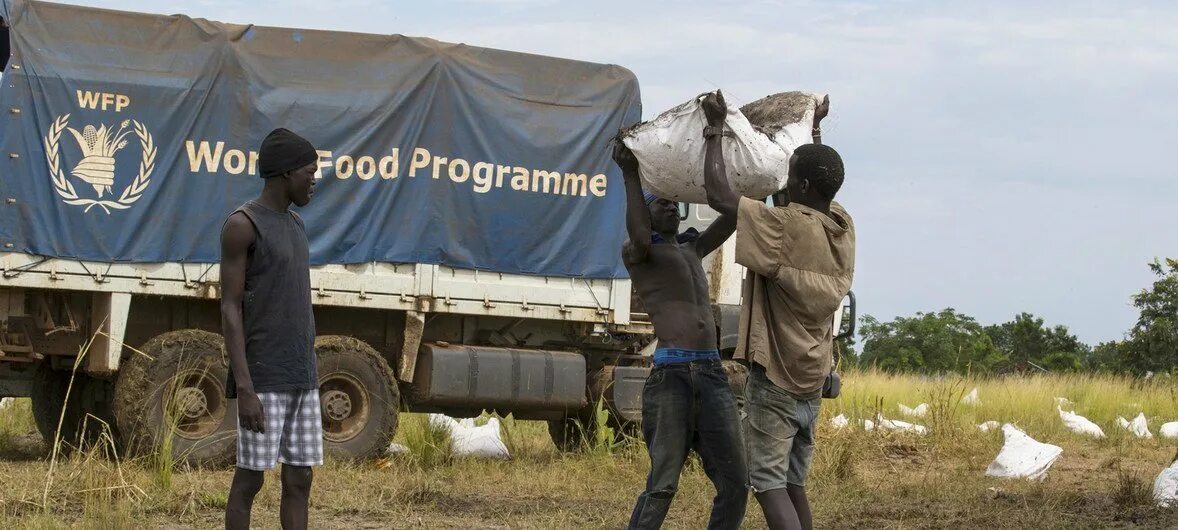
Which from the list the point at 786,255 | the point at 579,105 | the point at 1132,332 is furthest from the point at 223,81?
the point at 1132,332

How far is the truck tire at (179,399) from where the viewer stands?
32.3ft

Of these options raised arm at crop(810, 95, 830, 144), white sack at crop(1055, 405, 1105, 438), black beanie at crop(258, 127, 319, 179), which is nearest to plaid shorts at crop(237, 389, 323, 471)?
black beanie at crop(258, 127, 319, 179)

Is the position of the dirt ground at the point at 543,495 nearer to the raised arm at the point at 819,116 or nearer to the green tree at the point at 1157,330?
the raised arm at the point at 819,116

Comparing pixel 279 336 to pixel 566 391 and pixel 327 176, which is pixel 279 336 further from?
pixel 566 391

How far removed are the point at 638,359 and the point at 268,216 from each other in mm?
6988

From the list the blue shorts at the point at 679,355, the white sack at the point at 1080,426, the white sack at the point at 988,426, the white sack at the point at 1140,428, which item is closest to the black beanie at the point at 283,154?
the blue shorts at the point at 679,355

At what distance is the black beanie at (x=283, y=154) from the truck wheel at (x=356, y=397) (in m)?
5.25

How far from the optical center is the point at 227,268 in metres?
5.25

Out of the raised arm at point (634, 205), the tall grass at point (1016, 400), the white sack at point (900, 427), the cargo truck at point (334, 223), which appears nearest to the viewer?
the raised arm at point (634, 205)

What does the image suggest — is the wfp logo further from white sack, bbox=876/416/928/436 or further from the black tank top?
white sack, bbox=876/416/928/436

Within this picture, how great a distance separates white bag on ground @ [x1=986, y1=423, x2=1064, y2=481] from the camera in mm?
10422

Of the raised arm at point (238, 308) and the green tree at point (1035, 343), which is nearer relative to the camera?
the raised arm at point (238, 308)

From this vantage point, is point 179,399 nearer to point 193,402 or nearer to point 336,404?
point 193,402

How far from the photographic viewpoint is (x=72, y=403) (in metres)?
11.2
